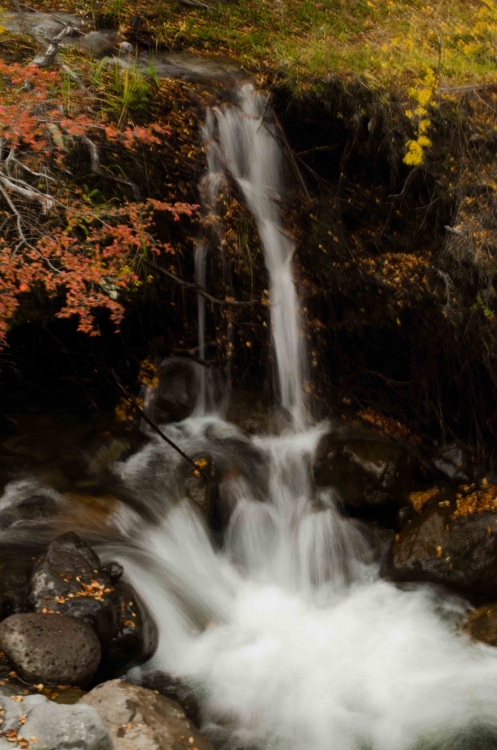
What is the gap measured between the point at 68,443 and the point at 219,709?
10.3ft

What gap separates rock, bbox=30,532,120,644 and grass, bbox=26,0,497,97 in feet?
18.6

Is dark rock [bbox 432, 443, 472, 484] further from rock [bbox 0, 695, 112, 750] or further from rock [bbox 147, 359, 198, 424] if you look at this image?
rock [bbox 0, 695, 112, 750]

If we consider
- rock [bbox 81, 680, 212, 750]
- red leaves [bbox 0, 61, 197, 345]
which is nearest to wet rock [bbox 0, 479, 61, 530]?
red leaves [bbox 0, 61, 197, 345]

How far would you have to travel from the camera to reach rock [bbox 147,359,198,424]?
7215mm

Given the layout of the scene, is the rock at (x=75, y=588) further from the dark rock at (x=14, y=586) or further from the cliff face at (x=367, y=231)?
the cliff face at (x=367, y=231)

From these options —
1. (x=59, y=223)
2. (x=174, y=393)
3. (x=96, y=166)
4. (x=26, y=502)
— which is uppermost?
(x=96, y=166)

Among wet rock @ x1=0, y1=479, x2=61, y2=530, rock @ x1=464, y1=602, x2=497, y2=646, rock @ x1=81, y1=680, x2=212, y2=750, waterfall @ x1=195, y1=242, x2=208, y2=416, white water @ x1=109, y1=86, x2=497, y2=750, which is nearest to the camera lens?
rock @ x1=81, y1=680, x2=212, y2=750

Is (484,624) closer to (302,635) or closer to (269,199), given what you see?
(302,635)

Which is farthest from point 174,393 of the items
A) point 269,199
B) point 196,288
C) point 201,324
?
point 269,199

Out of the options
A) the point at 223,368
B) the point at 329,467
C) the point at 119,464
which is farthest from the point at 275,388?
the point at 119,464

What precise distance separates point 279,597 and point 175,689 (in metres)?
1.50

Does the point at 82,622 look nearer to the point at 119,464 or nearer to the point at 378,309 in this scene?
the point at 119,464

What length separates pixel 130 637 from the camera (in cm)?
465

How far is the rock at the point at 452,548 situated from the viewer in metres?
5.65
